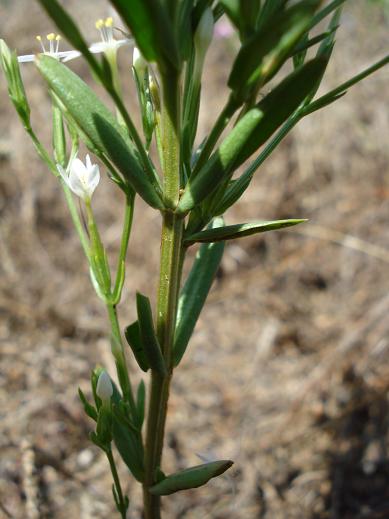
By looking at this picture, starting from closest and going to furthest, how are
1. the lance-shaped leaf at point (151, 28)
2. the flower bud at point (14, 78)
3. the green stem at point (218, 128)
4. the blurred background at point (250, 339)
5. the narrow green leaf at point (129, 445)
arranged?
1. the lance-shaped leaf at point (151, 28)
2. the green stem at point (218, 128)
3. the flower bud at point (14, 78)
4. the narrow green leaf at point (129, 445)
5. the blurred background at point (250, 339)

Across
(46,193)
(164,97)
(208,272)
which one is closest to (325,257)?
(46,193)

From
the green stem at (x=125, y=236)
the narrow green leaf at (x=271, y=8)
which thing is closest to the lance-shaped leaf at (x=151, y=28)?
the narrow green leaf at (x=271, y=8)

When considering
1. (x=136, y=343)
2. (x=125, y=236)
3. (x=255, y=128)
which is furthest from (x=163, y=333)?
(x=255, y=128)

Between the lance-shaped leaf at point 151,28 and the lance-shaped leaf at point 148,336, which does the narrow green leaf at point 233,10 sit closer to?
the lance-shaped leaf at point 151,28

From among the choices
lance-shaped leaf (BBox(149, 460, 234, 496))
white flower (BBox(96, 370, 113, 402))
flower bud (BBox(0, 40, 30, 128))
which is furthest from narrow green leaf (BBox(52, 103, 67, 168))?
lance-shaped leaf (BBox(149, 460, 234, 496))

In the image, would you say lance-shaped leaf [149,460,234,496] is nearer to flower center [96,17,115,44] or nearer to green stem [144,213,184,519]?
green stem [144,213,184,519]

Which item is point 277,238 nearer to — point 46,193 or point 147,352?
point 46,193

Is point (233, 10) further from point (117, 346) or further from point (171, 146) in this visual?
point (117, 346)
